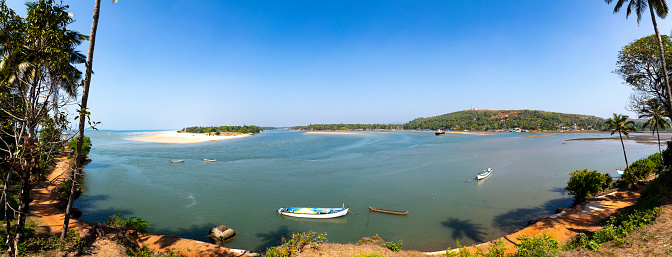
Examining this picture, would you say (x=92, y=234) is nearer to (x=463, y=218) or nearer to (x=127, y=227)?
(x=127, y=227)

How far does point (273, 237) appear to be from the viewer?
19.6 meters

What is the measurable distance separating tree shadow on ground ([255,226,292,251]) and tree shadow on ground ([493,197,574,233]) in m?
17.8

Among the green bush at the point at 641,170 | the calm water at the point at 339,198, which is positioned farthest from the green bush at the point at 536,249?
the green bush at the point at 641,170

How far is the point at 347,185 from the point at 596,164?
5117 centimetres

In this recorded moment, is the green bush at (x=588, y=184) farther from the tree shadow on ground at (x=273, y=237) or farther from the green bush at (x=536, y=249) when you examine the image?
the tree shadow on ground at (x=273, y=237)

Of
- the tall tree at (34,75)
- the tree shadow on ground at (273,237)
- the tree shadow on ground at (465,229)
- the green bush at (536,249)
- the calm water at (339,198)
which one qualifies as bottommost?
the tree shadow on ground at (465,229)

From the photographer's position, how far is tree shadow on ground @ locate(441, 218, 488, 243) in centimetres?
1920

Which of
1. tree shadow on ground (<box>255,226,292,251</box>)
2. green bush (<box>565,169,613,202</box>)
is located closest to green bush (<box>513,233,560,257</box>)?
tree shadow on ground (<box>255,226,292,251</box>)

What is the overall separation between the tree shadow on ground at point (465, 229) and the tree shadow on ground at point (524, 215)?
208 cm

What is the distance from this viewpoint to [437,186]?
113ft

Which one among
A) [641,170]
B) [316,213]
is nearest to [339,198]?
[316,213]

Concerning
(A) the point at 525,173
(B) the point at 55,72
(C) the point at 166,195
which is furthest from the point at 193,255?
(A) the point at 525,173

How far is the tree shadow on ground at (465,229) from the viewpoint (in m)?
19.2

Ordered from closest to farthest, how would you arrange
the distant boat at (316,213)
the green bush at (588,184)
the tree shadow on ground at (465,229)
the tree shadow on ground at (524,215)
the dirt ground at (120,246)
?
the dirt ground at (120,246), the tree shadow on ground at (465,229), the tree shadow on ground at (524,215), the green bush at (588,184), the distant boat at (316,213)
